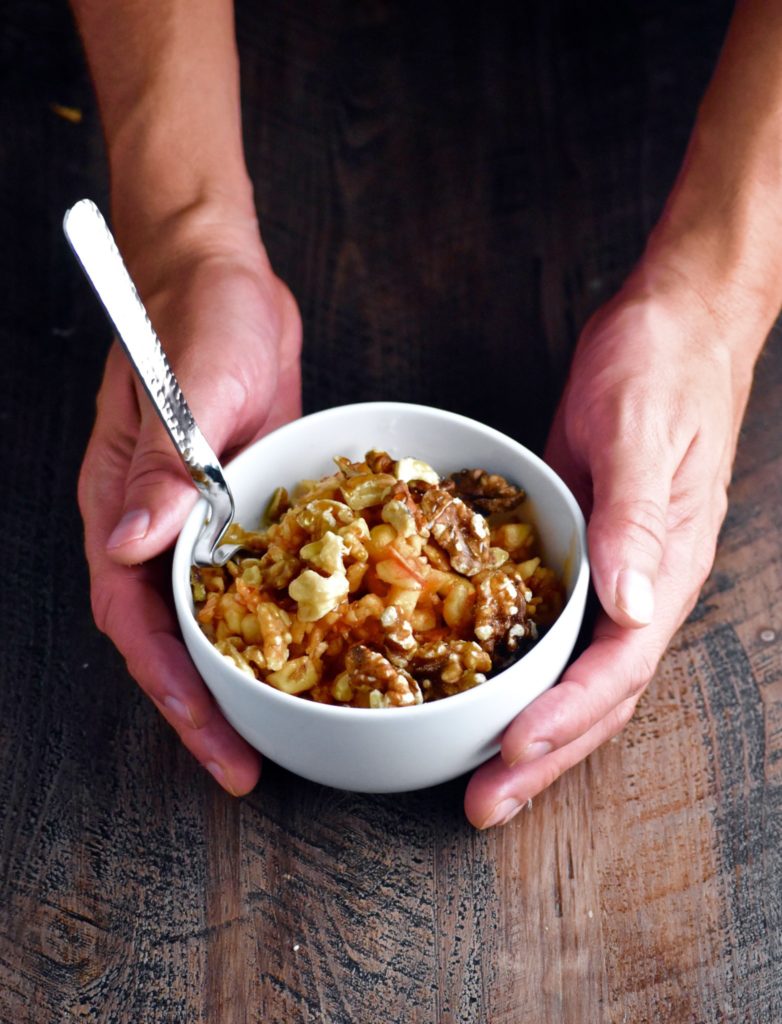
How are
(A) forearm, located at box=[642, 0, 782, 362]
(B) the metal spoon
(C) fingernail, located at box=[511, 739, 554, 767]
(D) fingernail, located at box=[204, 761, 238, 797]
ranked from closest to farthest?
(B) the metal spoon, (C) fingernail, located at box=[511, 739, 554, 767], (D) fingernail, located at box=[204, 761, 238, 797], (A) forearm, located at box=[642, 0, 782, 362]

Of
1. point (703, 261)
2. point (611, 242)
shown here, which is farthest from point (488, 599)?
point (611, 242)

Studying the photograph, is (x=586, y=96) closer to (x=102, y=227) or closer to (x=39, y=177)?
(x=39, y=177)

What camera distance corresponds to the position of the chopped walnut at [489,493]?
118 centimetres

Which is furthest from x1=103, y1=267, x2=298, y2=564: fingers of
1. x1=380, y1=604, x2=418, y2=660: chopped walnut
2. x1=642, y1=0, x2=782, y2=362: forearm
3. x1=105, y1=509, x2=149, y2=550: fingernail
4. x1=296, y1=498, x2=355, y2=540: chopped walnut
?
x1=642, y1=0, x2=782, y2=362: forearm

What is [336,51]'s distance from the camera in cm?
195

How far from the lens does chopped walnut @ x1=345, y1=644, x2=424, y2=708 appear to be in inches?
39.7

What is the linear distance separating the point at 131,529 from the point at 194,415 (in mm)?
157

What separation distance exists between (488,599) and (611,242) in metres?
0.84

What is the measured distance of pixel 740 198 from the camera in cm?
140

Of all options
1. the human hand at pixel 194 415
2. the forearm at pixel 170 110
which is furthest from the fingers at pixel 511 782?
the forearm at pixel 170 110

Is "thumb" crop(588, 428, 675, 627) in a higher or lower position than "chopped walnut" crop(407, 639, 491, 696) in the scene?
higher

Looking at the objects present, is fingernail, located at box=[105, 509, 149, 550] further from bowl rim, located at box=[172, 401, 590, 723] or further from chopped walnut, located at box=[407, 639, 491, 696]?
chopped walnut, located at box=[407, 639, 491, 696]

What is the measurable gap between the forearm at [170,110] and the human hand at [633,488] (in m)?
0.50

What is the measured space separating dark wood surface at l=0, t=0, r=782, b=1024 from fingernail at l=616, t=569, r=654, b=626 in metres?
0.21
